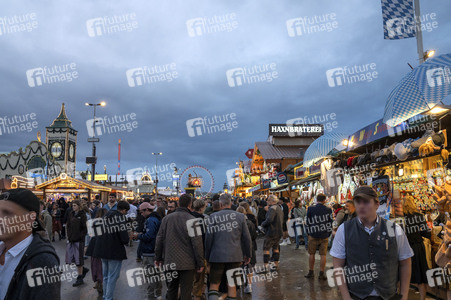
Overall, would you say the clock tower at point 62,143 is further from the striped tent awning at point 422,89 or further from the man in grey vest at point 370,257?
the man in grey vest at point 370,257

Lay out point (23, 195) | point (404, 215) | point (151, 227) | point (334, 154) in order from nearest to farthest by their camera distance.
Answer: point (23, 195) < point (404, 215) < point (151, 227) < point (334, 154)

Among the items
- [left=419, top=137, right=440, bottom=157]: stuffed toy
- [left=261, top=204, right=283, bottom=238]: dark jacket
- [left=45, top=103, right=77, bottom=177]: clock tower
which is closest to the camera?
[left=419, top=137, right=440, bottom=157]: stuffed toy

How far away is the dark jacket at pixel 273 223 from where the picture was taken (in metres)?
9.38

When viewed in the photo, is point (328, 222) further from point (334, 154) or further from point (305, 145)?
point (305, 145)

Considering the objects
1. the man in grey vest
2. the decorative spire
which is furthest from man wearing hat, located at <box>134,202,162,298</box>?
the decorative spire

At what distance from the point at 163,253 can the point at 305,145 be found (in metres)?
36.4

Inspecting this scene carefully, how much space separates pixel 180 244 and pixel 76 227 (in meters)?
4.39

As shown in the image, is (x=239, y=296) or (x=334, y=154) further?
(x=334, y=154)

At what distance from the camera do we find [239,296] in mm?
7359

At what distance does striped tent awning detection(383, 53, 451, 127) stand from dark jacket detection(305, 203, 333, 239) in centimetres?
313

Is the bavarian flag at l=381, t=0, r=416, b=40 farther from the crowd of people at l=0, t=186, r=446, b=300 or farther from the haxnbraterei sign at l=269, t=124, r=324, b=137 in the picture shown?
the haxnbraterei sign at l=269, t=124, r=324, b=137

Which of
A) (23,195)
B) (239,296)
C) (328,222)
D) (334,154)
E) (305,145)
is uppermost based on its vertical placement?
(305,145)

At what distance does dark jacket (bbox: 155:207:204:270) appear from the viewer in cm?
544

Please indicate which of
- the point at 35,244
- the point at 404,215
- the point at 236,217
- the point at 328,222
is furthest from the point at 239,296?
the point at 35,244
